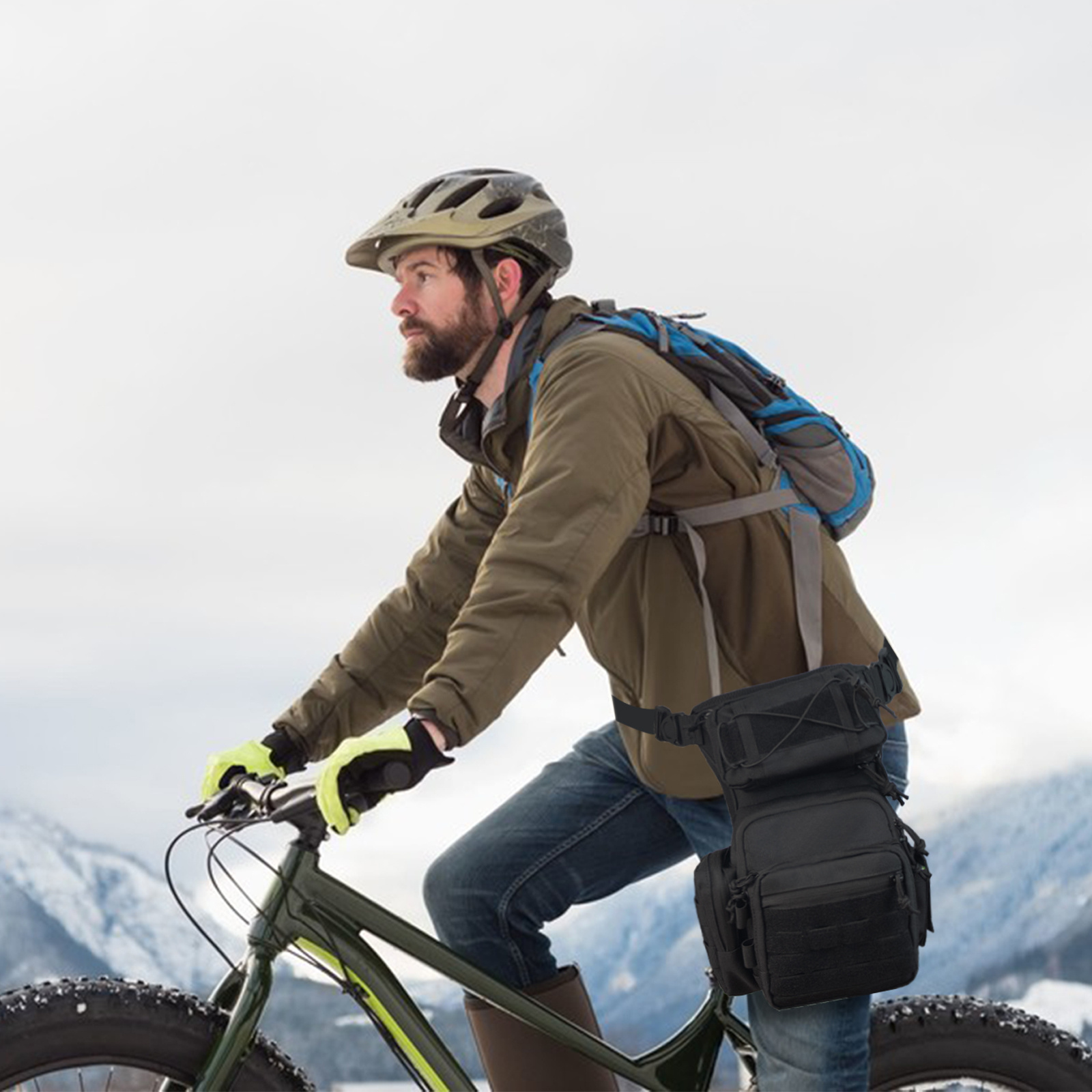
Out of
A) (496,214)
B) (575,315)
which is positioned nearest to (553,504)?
(575,315)

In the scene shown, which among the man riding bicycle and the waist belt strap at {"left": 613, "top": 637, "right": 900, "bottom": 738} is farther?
the waist belt strap at {"left": 613, "top": 637, "right": 900, "bottom": 738}

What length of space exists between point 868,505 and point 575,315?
0.65m

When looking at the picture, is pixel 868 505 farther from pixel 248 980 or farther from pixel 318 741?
pixel 248 980

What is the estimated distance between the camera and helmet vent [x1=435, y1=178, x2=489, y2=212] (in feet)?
10.9

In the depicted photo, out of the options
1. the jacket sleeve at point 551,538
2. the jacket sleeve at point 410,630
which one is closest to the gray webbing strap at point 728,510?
the jacket sleeve at point 551,538

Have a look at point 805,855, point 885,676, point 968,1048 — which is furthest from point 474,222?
point 968,1048

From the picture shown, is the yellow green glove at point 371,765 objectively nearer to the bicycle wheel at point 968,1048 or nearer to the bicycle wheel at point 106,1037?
the bicycle wheel at point 106,1037

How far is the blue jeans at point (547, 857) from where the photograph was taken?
10.9 feet

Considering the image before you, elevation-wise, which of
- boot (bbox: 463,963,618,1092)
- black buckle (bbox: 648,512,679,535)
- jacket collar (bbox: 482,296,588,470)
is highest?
jacket collar (bbox: 482,296,588,470)

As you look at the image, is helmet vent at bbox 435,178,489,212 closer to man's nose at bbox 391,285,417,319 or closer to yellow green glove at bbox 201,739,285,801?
man's nose at bbox 391,285,417,319

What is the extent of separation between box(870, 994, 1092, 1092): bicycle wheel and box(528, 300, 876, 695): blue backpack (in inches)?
36.3

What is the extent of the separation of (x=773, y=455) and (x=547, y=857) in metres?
0.90

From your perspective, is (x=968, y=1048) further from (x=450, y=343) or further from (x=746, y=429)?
(x=450, y=343)

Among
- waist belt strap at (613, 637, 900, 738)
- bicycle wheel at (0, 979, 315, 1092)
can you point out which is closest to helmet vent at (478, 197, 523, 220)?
waist belt strap at (613, 637, 900, 738)
